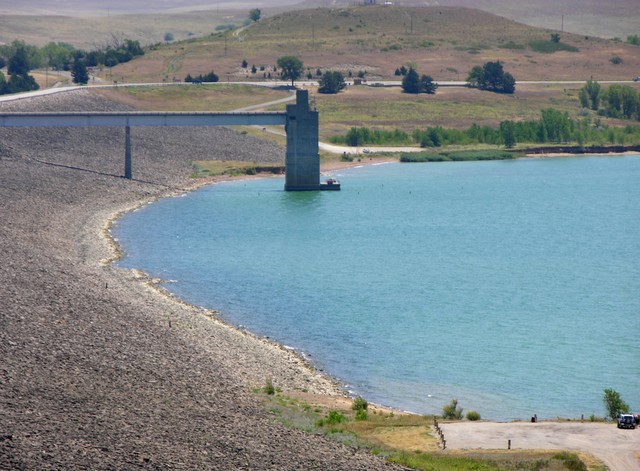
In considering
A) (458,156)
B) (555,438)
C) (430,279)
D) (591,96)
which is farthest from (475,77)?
(555,438)

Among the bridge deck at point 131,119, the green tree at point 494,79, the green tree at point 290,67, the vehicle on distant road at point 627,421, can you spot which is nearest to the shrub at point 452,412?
the vehicle on distant road at point 627,421

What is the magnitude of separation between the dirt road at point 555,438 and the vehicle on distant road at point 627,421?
0.21 metres

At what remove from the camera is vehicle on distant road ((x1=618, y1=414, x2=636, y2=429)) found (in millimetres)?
37094

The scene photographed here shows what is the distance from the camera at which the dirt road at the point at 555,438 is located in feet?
115

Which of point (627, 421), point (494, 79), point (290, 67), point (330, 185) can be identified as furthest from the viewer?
point (494, 79)

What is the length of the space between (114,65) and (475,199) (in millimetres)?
96908

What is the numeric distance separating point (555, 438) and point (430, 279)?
30069 mm

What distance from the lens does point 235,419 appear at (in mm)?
37312

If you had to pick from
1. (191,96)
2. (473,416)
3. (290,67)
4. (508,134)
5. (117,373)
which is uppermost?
(290,67)

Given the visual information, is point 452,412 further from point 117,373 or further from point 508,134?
point 508,134

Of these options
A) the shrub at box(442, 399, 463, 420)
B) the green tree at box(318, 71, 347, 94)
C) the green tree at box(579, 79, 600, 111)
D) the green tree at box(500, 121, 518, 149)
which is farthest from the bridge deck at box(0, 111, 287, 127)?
the green tree at box(579, 79, 600, 111)

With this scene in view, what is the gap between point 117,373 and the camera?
134 feet

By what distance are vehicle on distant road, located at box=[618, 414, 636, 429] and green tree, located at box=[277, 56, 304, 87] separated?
466 ft

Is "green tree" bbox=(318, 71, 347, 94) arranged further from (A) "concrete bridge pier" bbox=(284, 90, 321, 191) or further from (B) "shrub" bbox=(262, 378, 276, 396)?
(B) "shrub" bbox=(262, 378, 276, 396)
